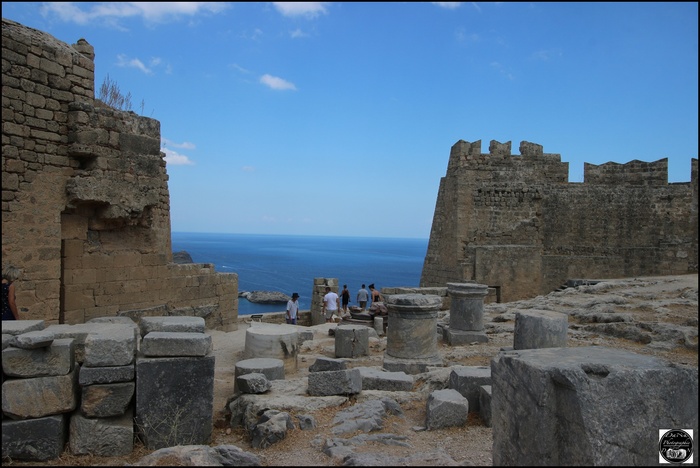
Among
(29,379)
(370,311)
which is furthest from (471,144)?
(29,379)

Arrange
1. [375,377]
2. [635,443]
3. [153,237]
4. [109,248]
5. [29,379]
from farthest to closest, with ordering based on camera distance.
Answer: [153,237] < [109,248] < [375,377] < [29,379] < [635,443]

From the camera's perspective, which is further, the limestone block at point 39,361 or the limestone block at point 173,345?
the limestone block at point 173,345

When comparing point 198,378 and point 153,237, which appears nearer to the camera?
point 198,378

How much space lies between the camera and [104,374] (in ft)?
16.4

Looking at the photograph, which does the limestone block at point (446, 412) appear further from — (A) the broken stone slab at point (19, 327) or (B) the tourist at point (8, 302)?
(B) the tourist at point (8, 302)

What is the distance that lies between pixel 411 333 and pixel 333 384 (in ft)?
8.11

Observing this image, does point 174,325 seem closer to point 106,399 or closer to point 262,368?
point 106,399

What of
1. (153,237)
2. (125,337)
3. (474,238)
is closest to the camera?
(125,337)

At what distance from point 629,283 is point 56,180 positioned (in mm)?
14474

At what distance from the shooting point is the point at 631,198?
61.2 ft

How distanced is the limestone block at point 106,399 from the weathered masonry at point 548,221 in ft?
46.1

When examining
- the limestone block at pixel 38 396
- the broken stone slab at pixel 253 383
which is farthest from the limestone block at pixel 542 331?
the limestone block at pixel 38 396

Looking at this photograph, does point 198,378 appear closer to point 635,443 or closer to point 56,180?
point 635,443

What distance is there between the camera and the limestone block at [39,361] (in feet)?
15.5
